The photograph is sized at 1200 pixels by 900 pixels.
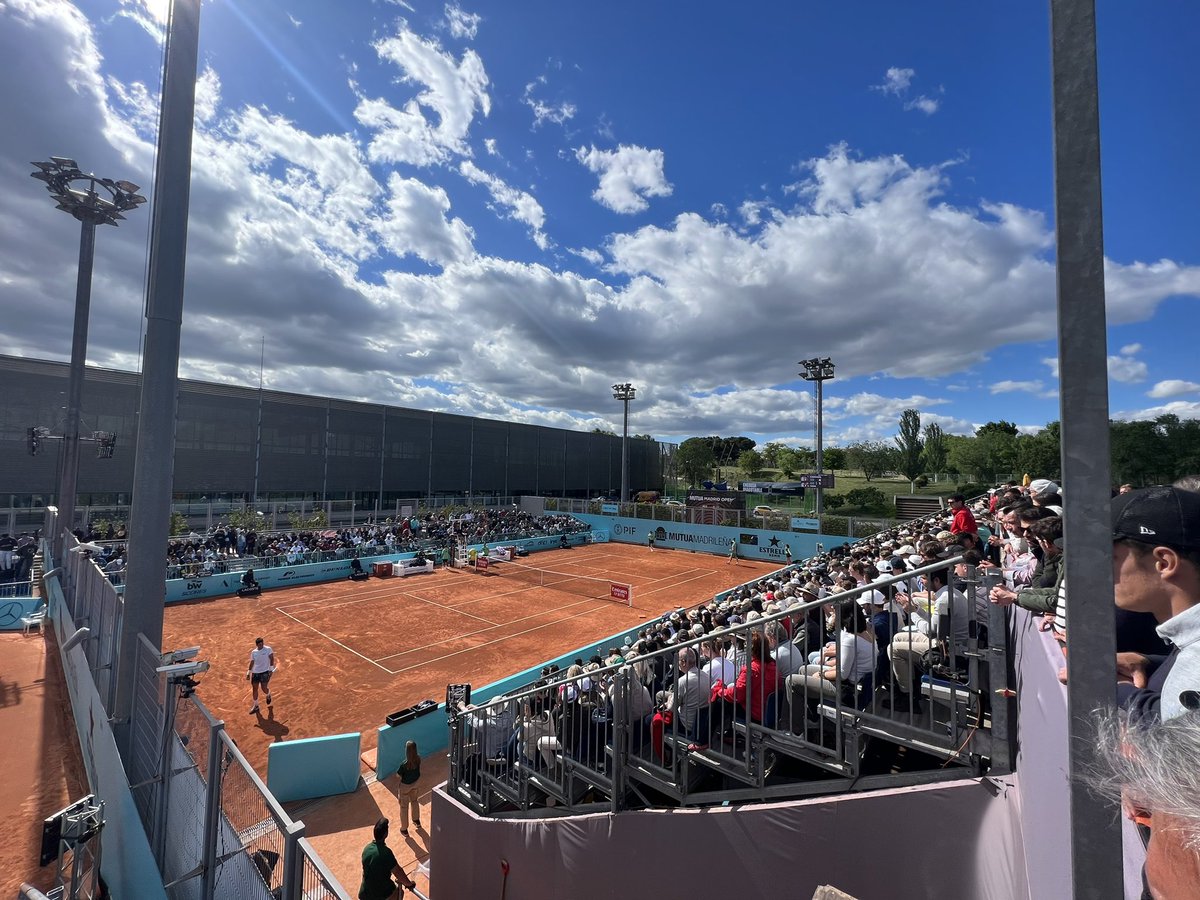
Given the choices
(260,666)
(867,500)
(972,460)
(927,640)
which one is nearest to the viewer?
(927,640)

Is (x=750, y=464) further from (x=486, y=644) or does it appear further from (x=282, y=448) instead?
(x=486, y=644)

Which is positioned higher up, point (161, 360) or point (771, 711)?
point (161, 360)

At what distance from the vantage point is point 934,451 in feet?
228

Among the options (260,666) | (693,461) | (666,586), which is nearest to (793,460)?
(693,461)

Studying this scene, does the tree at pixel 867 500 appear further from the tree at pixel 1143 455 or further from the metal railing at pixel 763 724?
the metal railing at pixel 763 724

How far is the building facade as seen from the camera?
111ft

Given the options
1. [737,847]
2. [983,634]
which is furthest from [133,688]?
[983,634]

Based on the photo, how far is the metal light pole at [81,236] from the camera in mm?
15562

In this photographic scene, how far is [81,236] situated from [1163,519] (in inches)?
978

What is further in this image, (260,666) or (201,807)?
(260,666)

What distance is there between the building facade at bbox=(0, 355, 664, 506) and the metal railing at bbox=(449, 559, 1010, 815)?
31.7 m

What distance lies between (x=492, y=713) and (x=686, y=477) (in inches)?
3778

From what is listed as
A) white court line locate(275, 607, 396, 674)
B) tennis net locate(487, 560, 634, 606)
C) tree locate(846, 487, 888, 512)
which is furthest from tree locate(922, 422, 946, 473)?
white court line locate(275, 607, 396, 674)

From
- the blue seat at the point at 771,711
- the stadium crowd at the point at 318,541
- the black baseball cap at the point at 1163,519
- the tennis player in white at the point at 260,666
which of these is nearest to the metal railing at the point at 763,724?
the blue seat at the point at 771,711
